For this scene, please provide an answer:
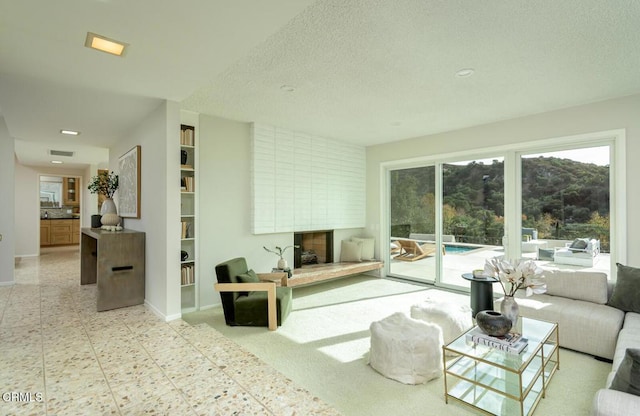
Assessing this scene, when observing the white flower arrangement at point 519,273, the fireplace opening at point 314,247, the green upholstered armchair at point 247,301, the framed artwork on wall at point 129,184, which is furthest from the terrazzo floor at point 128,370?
the fireplace opening at point 314,247

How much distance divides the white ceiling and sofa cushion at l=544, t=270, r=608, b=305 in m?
2.02

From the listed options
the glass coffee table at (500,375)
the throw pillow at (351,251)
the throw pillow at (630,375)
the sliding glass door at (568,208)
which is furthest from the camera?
the throw pillow at (351,251)

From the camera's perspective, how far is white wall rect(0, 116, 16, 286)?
5.08m

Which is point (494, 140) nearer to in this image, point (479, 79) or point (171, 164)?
point (479, 79)

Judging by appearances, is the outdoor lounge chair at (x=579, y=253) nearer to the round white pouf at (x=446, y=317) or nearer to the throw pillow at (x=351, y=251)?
the round white pouf at (x=446, y=317)

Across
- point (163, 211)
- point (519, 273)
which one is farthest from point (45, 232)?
point (519, 273)

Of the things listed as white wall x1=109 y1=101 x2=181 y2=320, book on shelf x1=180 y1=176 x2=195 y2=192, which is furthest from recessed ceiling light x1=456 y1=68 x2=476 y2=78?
book on shelf x1=180 y1=176 x2=195 y2=192

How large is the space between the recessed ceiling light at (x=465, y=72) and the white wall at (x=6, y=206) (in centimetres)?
662

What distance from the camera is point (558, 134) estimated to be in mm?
4148

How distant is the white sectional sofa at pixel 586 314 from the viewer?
273 centimetres

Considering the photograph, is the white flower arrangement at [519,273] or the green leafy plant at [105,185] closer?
the white flower arrangement at [519,273]

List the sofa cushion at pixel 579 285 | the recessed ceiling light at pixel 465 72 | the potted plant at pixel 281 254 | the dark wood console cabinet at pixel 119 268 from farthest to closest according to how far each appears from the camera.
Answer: the potted plant at pixel 281 254 → the dark wood console cabinet at pixel 119 268 → the sofa cushion at pixel 579 285 → the recessed ceiling light at pixel 465 72

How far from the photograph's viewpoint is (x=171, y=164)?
3451mm

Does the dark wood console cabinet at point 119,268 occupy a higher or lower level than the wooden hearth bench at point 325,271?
higher
